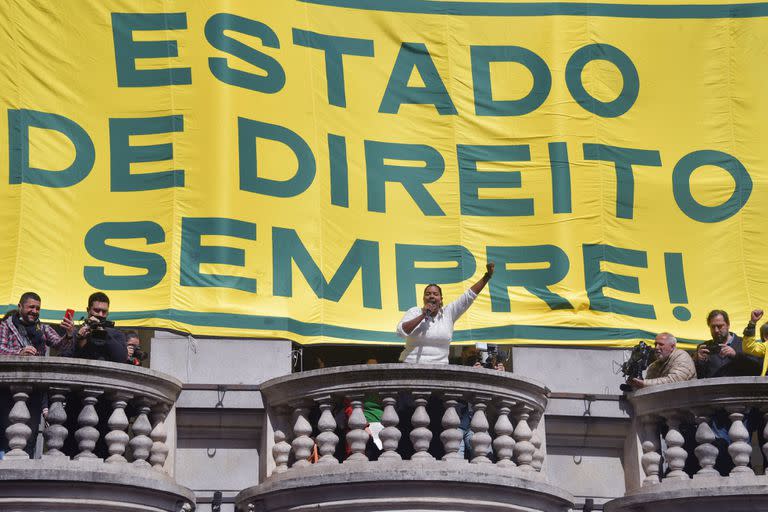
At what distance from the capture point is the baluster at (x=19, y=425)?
16.7 meters

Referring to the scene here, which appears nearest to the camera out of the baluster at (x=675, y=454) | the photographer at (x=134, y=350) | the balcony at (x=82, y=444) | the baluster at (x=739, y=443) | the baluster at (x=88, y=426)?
the balcony at (x=82, y=444)

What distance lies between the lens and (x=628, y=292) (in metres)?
20.9

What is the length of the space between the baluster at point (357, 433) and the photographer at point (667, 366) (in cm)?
364

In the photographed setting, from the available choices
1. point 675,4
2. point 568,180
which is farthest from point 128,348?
point 675,4

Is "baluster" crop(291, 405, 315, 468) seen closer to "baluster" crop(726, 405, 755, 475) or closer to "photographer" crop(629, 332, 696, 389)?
"photographer" crop(629, 332, 696, 389)

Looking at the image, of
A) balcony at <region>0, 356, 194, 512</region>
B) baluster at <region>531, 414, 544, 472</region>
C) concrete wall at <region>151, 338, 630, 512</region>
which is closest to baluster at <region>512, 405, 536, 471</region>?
baluster at <region>531, 414, 544, 472</region>

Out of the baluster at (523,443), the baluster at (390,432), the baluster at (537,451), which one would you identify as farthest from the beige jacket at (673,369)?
the baluster at (390,432)

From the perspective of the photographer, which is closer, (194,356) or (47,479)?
(47,479)

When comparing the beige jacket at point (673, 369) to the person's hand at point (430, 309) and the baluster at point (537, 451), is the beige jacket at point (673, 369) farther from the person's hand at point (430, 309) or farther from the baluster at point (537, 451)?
the person's hand at point (430, 309)

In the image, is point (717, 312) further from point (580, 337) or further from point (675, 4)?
point (675, 4)

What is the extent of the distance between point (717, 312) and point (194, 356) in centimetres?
641

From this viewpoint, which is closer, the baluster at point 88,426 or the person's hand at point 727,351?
the baluster at point 88,426

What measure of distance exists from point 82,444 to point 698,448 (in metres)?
6.97

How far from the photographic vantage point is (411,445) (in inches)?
695
